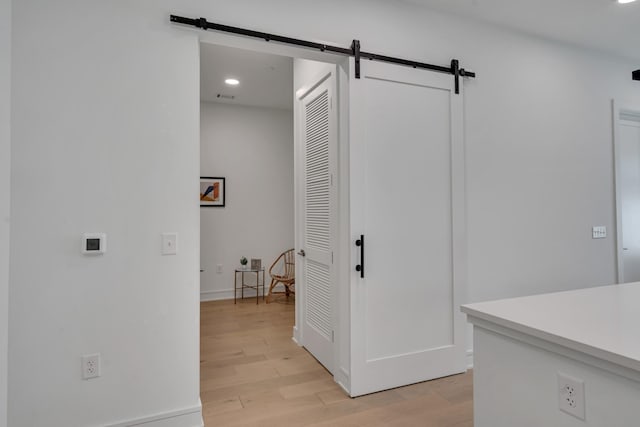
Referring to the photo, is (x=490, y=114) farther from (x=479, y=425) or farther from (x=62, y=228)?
(x=62, y=228)

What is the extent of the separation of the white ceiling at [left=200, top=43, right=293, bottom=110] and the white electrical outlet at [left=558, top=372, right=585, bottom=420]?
353 cm

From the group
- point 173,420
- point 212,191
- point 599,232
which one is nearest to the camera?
point 173,420

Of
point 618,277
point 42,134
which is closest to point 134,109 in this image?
point 42,134

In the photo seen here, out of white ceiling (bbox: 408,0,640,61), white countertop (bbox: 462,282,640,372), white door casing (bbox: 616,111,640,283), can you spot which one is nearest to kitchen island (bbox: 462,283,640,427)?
white countertop (bbox: 462,282,640,372)

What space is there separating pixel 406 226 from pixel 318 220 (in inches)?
29.7

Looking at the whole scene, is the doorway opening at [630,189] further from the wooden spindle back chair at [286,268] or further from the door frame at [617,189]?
the wooden spindle back chair at [286,268]

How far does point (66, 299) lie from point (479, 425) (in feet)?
6.52

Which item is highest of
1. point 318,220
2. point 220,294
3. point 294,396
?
point 318,220

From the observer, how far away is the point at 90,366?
1880 millimetres

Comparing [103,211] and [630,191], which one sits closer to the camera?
[103,211]

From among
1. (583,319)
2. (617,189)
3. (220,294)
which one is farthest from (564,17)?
(220,294)

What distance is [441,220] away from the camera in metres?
2.72

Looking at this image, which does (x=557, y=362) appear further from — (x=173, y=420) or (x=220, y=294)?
(x=220, y=294)

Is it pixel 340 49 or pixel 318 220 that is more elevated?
pixel 340 49
